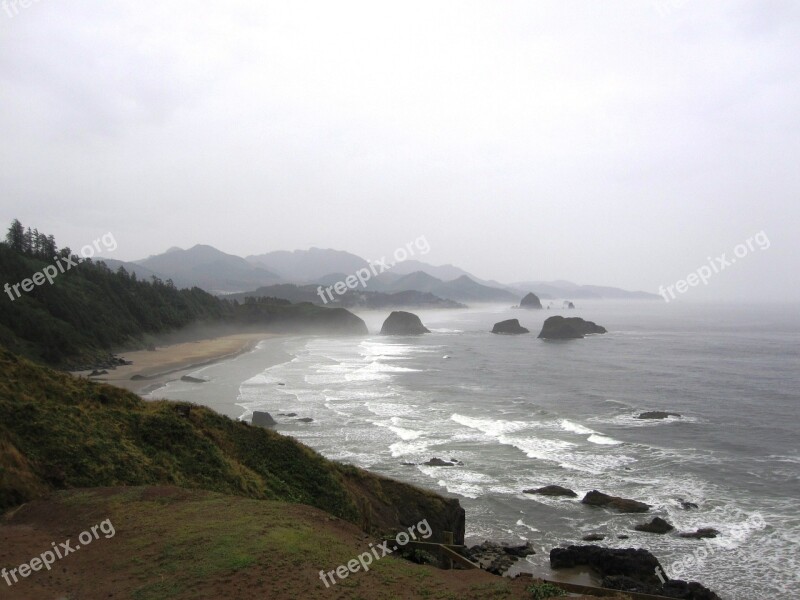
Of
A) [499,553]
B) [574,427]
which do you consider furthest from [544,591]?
[574,427]

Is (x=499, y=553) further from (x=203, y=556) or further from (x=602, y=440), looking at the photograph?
(x=602, y=440)

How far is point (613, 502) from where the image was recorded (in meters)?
23.5

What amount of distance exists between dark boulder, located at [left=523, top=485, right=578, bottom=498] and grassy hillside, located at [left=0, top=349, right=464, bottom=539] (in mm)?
7722

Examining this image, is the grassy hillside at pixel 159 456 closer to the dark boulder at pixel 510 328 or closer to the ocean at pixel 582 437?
the ocean at pixel 582 437

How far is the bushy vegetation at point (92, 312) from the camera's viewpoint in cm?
5653

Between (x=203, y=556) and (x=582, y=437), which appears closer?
(x=203, y=556)

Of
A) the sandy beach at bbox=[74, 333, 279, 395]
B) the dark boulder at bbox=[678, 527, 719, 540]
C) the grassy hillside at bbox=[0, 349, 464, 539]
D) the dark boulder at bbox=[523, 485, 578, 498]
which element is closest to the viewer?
the grassy hillside at bbox=[0, 349, 464, 539]

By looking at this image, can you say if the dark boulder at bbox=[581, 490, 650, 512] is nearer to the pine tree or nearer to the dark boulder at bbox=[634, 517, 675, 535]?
the dark boulder at bbox=[634, 517, 675, 535]

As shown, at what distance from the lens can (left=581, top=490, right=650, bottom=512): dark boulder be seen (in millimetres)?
23047

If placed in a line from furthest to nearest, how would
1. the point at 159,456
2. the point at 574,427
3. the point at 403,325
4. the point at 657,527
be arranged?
the point at 403,325 → the point at 574,427 → the point at 657,527 → the point at 159,456

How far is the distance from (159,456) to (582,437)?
86.0 feet

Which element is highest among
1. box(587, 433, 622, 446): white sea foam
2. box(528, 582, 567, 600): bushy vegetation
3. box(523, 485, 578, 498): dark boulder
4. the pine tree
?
the pine tree

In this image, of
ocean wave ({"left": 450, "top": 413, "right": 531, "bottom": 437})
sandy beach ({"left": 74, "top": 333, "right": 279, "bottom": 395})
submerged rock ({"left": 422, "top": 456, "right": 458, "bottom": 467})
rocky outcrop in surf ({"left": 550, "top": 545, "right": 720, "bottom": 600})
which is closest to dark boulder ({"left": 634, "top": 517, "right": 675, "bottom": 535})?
rocky outcrop in surf ({"left": 550, "top": 545, "right": 720, "bottom": 600})

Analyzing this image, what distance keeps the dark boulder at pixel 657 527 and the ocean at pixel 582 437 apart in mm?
448
